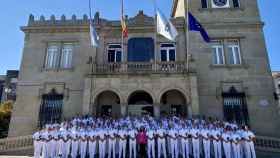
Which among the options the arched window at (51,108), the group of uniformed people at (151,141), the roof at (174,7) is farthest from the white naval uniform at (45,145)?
the roof at (174,7)

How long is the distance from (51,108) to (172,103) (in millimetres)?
9666

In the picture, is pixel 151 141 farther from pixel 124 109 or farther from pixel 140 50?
pixel 140 50

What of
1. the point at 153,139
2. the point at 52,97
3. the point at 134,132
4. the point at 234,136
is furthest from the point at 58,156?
the point at 234,136

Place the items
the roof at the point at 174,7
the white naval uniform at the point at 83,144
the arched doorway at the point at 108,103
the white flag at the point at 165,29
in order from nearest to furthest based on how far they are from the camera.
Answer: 1. the white naval uniform at the point at 83,144
2. the white flag at the point at 165,29
3. the arched doorway at the point at 108,103
4. the roof at the point at 174,7

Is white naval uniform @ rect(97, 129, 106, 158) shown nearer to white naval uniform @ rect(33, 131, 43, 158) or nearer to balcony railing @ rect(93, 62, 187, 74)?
white naval uniform @ rect(33, 131, 43, 158)

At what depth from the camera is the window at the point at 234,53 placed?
1959 centimetres

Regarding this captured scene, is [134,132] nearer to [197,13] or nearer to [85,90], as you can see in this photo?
[85,90]

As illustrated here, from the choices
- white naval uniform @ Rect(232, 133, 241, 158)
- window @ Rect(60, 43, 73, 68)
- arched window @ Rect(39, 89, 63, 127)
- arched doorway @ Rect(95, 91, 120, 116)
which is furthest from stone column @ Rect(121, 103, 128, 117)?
white naval uniform @ Rect(232, 133, 241, 158)

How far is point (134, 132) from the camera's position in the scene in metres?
13.3

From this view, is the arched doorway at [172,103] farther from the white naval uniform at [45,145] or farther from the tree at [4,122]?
the tree at [4,122]

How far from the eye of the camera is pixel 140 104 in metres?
19.4

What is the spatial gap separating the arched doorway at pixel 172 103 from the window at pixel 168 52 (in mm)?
2854

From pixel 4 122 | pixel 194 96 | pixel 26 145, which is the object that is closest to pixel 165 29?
pixel 194 96

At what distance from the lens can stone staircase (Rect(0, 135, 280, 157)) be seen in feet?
49.8
